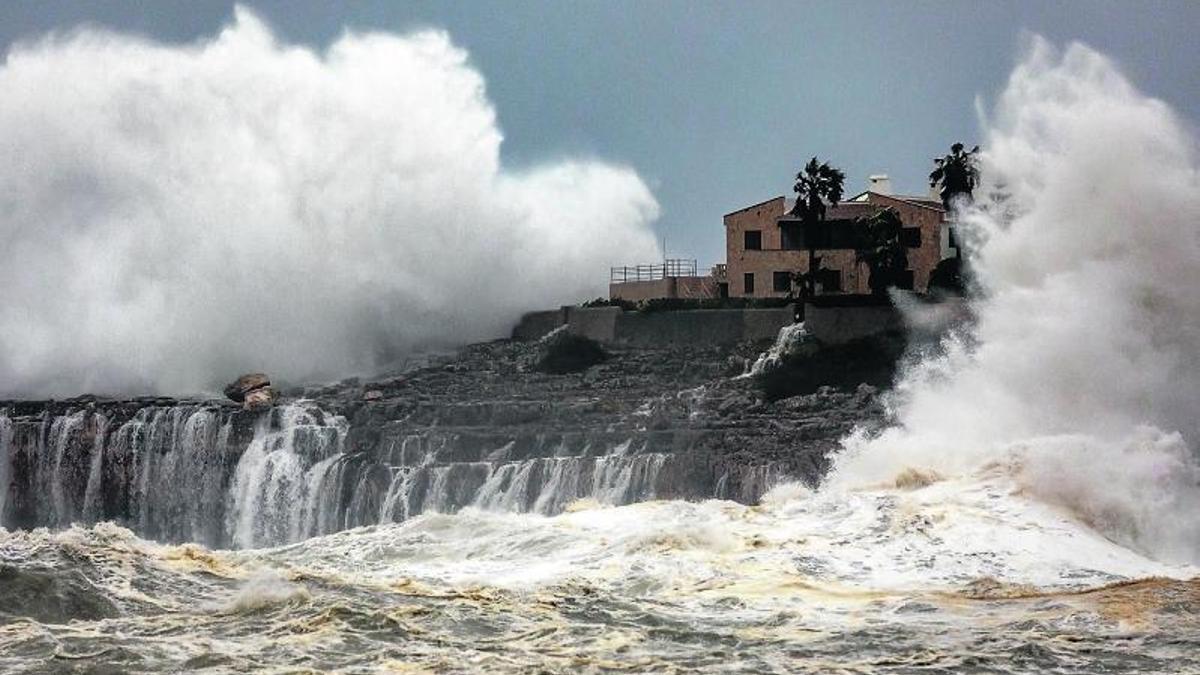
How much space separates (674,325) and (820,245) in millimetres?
8001

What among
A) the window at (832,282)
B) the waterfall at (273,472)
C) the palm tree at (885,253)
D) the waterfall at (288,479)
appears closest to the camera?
the waterfall at (273,472)

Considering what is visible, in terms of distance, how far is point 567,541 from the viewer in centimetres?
2338

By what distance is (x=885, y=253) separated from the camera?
5050 centimetres

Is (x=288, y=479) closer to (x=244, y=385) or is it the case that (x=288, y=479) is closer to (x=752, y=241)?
(x=244, y=385)

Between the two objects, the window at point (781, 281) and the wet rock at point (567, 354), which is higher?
the window at point (781, 281)

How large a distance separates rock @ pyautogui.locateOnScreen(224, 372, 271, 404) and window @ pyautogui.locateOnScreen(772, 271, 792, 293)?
1583 cm

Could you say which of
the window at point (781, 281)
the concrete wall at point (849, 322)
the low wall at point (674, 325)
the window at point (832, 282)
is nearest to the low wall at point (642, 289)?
the window at point (781, 281)

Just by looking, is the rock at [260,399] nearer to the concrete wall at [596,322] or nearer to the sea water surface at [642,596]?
the concrete wall at [596,322]

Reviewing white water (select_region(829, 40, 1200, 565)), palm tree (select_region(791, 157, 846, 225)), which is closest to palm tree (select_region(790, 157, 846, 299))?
palm tree (select_region(791, 157, 846, 225))

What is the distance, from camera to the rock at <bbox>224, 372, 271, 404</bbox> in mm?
46281

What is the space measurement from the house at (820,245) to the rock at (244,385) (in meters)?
15.0

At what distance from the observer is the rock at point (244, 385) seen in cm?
4628

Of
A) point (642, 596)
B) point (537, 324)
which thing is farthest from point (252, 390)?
point (642, 596)

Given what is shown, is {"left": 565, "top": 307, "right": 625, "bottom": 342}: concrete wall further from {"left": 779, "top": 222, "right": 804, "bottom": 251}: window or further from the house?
{"left": 779, "top": 222, "right": 804, "bottom": 251}: window
